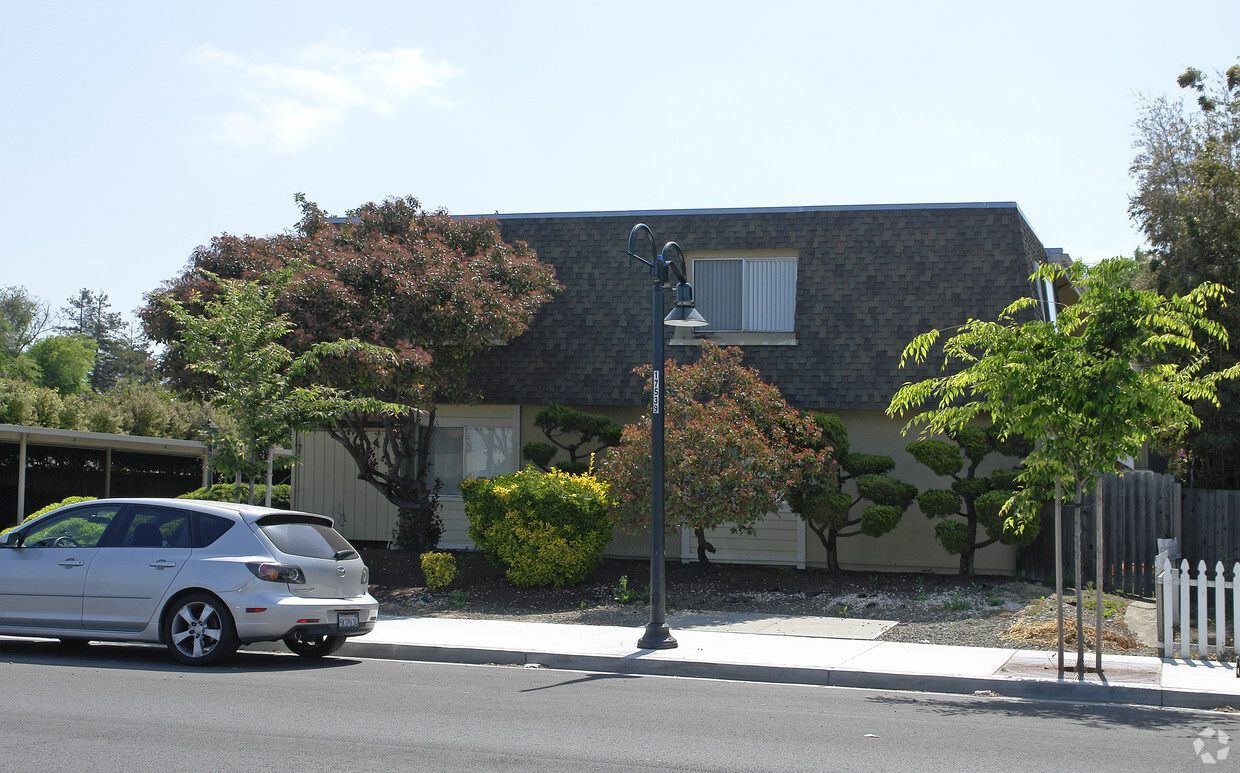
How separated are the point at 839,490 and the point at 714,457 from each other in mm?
2430

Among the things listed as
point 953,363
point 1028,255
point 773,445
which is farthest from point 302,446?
point 1028,255

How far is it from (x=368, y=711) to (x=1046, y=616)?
8.37 metres

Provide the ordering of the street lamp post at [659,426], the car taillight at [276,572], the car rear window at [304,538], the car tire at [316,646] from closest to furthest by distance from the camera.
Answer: the car taillight at [276,572] → the car rear window at [304,538] → the car tire at [316,646] → the street lamp post at [659,426]

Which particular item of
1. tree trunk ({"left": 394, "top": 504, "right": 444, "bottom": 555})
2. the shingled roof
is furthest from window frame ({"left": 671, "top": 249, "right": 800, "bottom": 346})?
tree trunk ({"left": 394, "top": 504, "right": 444, "bottom": 555})

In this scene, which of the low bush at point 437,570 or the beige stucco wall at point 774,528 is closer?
the low bush at point 437,570

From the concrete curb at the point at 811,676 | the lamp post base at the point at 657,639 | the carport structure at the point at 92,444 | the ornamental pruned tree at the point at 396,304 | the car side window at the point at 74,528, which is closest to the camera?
the concrete curb at the point at 811,676

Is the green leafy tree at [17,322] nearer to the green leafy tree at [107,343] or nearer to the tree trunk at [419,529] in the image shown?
the green leafy tree at [107,343]

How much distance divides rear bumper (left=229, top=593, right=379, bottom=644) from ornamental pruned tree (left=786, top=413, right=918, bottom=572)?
6.99 meters

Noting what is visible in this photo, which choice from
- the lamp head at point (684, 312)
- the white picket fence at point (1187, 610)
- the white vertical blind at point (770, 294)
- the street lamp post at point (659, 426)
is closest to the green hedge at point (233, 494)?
the white vertical blind at point (770, 294)

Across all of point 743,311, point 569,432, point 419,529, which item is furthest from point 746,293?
point 419,529

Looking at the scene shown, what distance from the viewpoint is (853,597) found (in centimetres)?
1446

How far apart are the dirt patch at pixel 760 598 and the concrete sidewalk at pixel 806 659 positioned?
0.67 meters

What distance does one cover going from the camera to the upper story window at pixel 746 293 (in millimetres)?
17766

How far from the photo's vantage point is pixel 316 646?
10.7 meters
